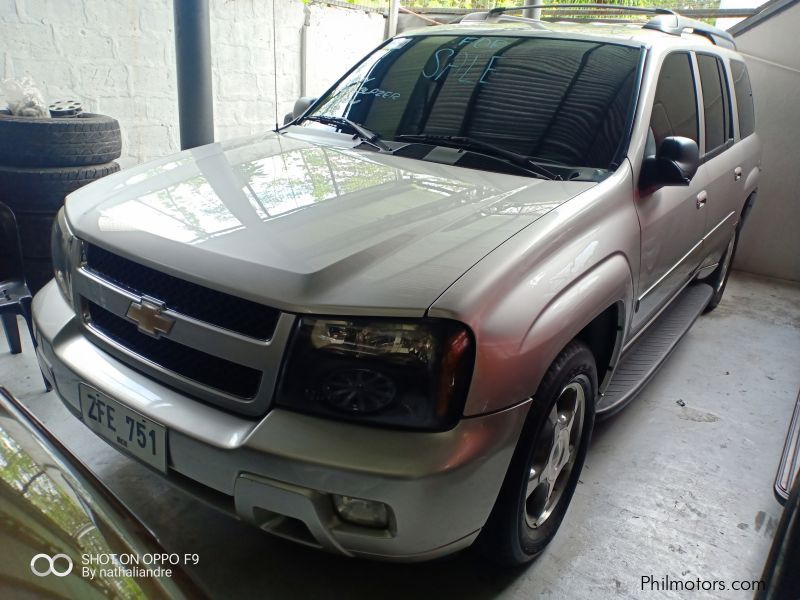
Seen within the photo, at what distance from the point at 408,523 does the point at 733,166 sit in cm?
288

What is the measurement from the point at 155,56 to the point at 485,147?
362cm

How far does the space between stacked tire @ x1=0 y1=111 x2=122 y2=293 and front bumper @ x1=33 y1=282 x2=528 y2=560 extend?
2294mm

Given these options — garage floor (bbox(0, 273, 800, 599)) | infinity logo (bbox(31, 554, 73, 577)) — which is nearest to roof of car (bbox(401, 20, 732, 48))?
garage floor (bbox(0, 273, 800, 599))

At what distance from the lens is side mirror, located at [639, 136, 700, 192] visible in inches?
85.8

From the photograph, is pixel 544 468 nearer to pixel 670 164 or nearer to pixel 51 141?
pixel 670 164

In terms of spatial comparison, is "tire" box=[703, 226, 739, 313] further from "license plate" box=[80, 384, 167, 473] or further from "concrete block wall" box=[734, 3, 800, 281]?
"license plate" box=[80, 384, 167, 473]

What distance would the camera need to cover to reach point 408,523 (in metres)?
1.42

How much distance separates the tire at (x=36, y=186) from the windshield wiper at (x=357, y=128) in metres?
1.50

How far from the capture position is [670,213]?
2455 mm

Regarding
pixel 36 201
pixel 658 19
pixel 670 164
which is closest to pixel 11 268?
pixel 36 201

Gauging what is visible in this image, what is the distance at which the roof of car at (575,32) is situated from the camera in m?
2.54

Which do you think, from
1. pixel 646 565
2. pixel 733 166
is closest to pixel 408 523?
pixel 646 565

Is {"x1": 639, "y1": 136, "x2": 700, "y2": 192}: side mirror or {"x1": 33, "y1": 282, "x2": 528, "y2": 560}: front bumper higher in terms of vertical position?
{"x1": 639, "y1": 136, "x2": 700, "y2": 192}: side mirror

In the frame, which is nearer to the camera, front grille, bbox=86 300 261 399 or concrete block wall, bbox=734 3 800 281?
front grille, bbox=86 300 261 399
